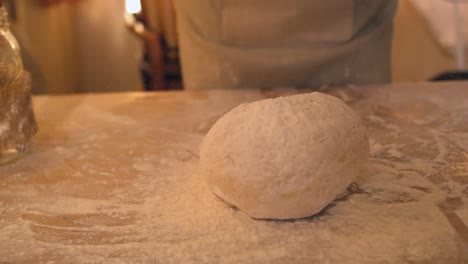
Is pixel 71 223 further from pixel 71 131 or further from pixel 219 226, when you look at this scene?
pixel 71 131

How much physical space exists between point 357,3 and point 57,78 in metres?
1.51

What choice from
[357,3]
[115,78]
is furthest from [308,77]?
[115,78]

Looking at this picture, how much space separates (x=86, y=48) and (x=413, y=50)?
1.47 m

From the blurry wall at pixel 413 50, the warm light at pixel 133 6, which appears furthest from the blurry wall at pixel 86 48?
the blurry wall at pixel 413 50

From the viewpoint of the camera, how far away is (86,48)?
2600 mm

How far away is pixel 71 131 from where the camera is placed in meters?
0.94

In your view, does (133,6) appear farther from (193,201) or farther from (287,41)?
(193,201)

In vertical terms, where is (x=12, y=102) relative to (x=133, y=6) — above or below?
above

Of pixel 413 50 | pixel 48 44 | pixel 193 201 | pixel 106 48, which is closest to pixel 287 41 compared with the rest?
pixel 193 201

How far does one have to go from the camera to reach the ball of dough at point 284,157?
1.92 ft

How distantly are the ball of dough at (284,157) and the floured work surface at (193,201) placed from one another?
3cm

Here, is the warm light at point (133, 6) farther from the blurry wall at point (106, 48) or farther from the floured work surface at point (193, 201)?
the floured work surface at point (193, 201)

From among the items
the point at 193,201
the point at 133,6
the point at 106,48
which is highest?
the point at 193,201

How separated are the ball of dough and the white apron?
0.47 meters
